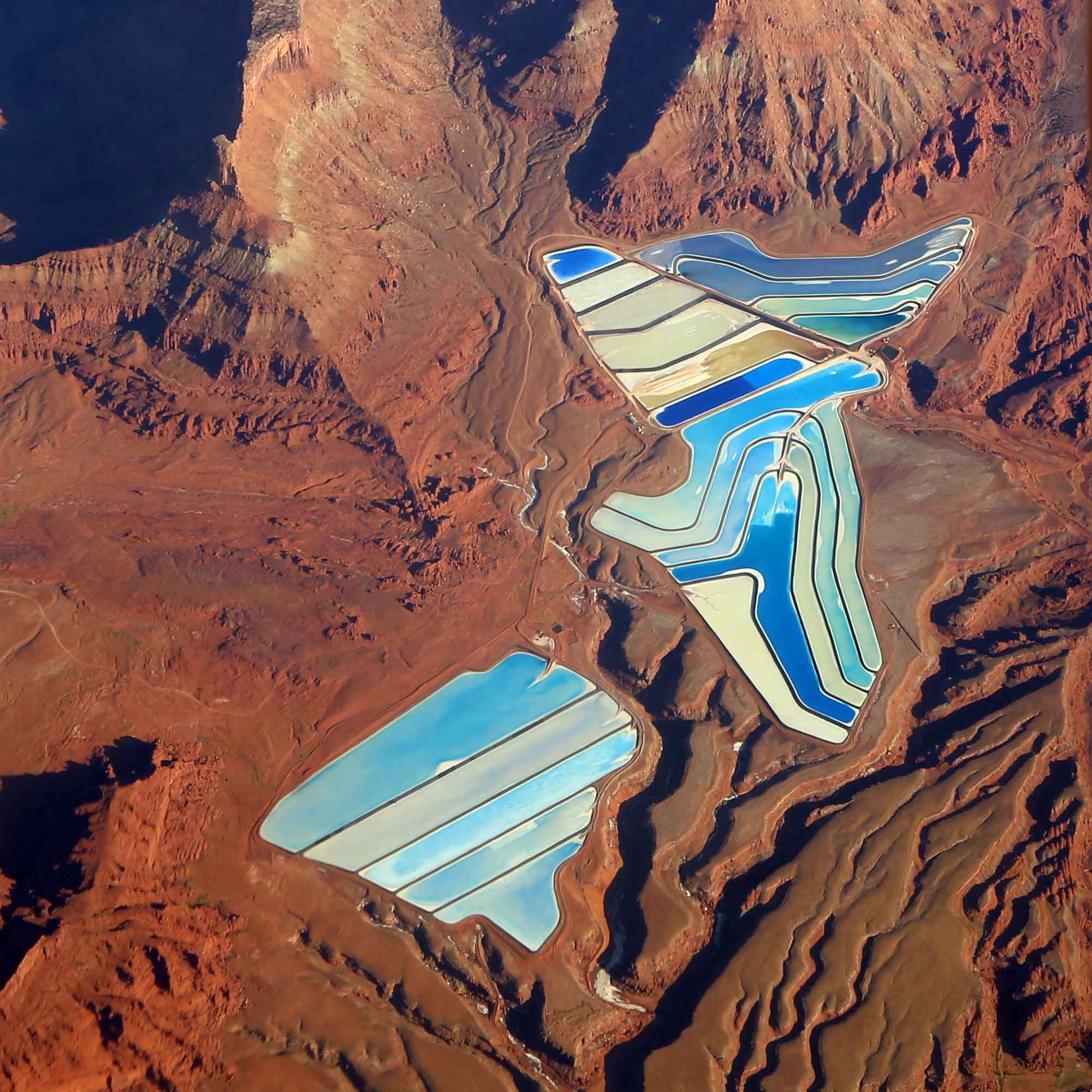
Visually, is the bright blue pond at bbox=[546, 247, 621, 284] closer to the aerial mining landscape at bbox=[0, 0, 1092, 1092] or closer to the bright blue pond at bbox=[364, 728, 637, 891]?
the aerial mining landscape at bbox=[0, 0, 1092, 1092]

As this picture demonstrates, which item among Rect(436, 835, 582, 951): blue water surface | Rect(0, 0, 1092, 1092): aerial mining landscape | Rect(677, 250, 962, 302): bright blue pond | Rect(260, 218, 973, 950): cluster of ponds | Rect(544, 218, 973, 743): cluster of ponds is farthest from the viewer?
Rect(677, 250, 962, 302): bright blue pond

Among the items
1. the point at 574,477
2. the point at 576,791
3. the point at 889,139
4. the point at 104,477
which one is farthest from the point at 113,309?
the point at 889,139

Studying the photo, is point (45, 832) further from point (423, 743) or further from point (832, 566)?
point (832, 566)

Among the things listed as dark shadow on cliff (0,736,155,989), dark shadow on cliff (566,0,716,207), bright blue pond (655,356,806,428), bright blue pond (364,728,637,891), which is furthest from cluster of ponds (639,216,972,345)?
dark shadow on cliff (0,736,155,989)

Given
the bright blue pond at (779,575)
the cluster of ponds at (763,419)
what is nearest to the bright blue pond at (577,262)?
the cluster of ponds at (763,419)

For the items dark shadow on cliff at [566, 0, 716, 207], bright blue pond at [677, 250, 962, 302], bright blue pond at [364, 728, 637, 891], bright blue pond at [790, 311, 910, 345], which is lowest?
bright blue pond at [364, 728, 637, 891]

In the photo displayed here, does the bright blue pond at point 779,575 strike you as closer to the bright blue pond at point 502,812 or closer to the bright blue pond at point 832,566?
the bright blue pond at point 832,566
